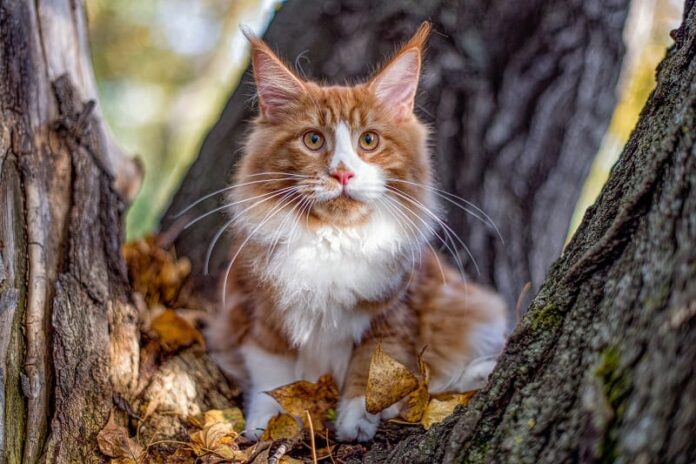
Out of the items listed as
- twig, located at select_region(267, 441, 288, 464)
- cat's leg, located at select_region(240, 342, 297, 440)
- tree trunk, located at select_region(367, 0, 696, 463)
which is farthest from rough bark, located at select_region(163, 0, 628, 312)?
tree trunk, located at select_region(367, 0, 696, 463)

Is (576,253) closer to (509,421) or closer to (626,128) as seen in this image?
(509,421)

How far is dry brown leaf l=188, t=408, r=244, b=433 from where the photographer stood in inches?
66.8

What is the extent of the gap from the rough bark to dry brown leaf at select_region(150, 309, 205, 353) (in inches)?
23.4

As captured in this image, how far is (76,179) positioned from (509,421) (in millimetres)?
1346

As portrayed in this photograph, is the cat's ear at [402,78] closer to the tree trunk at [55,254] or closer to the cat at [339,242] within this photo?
the cat at [339,242]

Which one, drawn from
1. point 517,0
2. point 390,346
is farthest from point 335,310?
point 517,0

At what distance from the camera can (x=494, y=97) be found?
8.76 ft

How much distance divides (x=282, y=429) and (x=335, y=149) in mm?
771

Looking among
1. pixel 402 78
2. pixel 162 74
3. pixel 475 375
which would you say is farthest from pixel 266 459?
pixel 162 74

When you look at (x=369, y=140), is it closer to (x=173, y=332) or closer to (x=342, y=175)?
(x=342, y=175)

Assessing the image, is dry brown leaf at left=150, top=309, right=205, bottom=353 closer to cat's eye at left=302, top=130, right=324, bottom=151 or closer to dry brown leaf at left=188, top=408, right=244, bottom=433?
dry brown leaf at left=188, top=408, right=244, bottom=433

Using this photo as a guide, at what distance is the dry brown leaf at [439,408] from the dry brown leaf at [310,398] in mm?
294

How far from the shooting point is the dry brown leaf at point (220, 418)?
5.56ft

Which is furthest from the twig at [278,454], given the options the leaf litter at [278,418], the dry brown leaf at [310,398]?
the dry brown leaf at [310,398]
